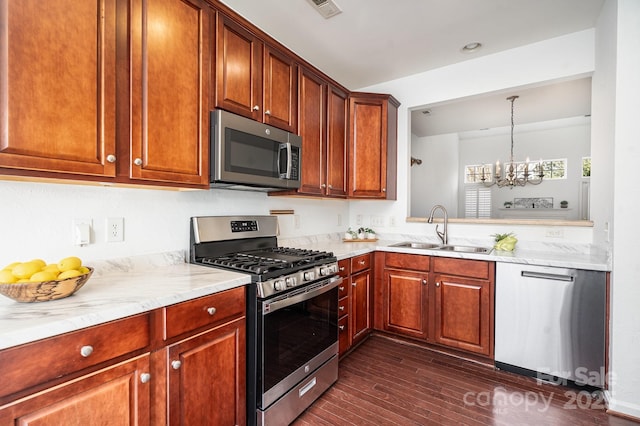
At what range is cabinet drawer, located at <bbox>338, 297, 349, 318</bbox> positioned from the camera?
238 centimetres

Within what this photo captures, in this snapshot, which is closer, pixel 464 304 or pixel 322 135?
pixel 464 304

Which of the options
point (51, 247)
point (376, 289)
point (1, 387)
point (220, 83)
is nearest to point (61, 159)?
point (51, 247)

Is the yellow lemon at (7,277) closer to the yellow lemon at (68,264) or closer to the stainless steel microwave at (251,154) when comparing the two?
the yellow lemon at (68,264)

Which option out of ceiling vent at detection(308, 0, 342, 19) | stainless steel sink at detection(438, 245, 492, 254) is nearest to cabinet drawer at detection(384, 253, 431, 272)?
stainless steel sink at detection(438, 245, 492, 254)

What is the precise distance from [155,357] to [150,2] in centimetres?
157

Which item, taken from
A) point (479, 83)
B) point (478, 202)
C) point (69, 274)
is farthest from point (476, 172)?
point (69, 274)

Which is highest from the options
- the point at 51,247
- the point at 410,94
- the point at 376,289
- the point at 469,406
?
the point at 410,94

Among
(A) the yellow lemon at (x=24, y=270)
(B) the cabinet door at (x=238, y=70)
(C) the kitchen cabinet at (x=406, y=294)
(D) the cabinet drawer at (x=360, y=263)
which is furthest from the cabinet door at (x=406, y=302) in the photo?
(A) the yellow lemon at (x=24, y=270)

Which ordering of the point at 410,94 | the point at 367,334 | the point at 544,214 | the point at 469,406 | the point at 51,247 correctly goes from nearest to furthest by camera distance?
the point at 51,247
the point at 469,406
the point at 367,334
the point at 410,94
the point at 544,214

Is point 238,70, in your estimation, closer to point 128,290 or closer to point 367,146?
point 128,290

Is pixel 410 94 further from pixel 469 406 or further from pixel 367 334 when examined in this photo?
pixel 469 406

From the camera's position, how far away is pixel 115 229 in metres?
1.60

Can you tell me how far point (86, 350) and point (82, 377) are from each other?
97 mm

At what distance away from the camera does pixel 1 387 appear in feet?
2.66
